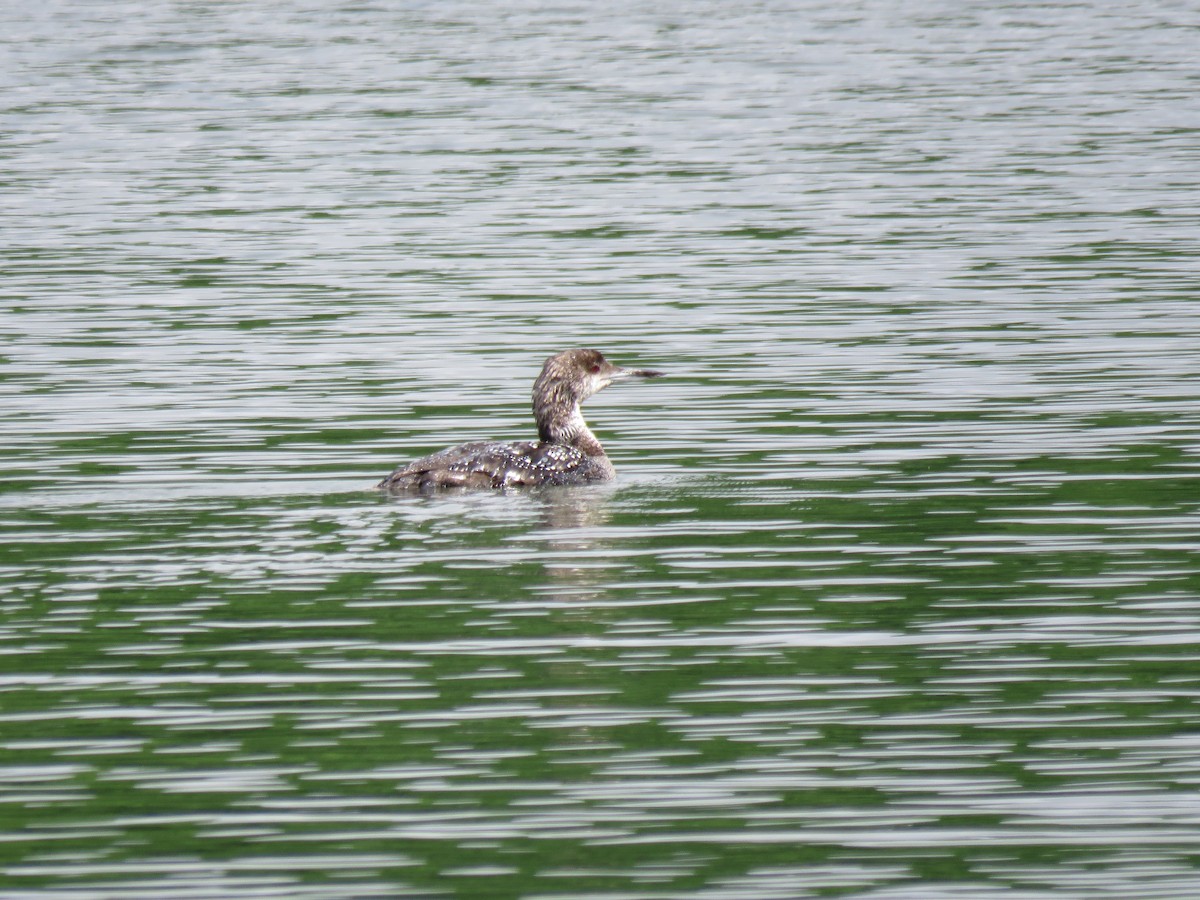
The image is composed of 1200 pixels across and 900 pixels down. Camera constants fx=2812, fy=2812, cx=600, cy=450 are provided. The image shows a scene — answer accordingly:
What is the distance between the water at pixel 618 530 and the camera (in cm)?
1043

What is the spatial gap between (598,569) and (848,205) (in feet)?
70.3

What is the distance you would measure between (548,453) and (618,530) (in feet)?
7.73

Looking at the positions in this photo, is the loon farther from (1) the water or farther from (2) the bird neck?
(1) the water

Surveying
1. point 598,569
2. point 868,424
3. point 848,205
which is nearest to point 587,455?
point 868,424

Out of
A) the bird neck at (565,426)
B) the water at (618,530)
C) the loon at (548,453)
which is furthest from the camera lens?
the bird neck at (565,426)

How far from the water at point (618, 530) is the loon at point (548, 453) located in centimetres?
31

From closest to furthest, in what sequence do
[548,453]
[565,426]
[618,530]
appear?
[618,530] < [548,453] < [565,426]

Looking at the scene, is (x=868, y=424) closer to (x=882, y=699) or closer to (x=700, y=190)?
(x=882, y=699)

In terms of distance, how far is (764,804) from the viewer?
10.6 meters

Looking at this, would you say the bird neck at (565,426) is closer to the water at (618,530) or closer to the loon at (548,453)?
the loon at (548,453)

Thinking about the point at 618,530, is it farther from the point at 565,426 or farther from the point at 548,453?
the point at 565,426

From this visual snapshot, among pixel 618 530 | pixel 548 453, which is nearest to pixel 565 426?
pixel 548 453

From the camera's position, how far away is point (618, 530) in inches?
660

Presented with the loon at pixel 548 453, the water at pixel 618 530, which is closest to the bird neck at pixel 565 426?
the loon at pixel 548 453
